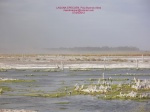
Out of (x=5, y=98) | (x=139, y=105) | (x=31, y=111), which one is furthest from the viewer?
(x=5, y=98)

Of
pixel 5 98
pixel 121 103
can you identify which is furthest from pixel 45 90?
pixel 121 103

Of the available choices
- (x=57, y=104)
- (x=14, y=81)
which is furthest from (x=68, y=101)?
(x=14, y=81)

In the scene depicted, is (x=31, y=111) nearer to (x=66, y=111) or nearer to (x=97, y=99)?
(x=66, y=111)

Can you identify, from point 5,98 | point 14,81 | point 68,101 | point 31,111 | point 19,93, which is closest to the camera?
point 31,111

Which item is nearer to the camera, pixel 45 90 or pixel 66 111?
pixel 66 111

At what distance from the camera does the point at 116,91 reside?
36.7 meters

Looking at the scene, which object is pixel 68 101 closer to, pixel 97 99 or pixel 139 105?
→ pixel 97 99

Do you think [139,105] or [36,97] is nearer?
[139,105]

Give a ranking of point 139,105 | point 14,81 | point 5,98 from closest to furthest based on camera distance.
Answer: point 139,105
point 5,98
point 14,81

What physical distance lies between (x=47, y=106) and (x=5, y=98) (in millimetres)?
6706

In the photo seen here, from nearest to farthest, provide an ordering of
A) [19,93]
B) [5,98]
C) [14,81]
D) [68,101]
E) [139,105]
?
[139,105], [68,101], [5,98], [19,93], [14,81]

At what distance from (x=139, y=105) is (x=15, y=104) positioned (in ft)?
32.9

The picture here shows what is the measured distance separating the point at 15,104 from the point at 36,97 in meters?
4.20

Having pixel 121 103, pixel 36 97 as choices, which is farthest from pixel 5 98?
pixel 121 103
